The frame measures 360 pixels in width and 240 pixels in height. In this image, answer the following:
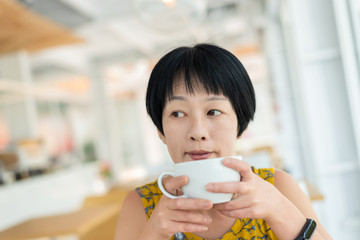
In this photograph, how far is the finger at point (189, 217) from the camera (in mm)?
742

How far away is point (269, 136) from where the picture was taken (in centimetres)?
1556

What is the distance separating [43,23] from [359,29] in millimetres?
4050

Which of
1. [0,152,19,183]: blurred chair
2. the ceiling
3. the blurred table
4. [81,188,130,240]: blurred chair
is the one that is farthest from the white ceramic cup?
[0,152,19,183]: blurred chair

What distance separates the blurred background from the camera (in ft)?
8.90

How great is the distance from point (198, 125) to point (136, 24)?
7.28 m

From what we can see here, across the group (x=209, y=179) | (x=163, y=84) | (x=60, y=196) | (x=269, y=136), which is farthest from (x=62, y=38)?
(x=269, y=136)

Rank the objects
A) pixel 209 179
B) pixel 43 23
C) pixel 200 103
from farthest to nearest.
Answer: pixel 43 23
pixel 200 103
pixel 209 179

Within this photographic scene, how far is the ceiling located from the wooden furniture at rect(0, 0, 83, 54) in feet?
0.47

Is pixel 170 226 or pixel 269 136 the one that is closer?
pixel 170 226

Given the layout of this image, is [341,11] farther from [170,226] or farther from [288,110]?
[288,110]

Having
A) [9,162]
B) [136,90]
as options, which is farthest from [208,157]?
[136,90]

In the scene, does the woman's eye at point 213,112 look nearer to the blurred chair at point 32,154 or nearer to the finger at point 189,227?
the finger at point 189,227

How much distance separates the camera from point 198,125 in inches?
34.6

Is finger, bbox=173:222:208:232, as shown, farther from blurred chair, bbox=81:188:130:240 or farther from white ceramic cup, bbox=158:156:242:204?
blurred chair, bbox=81:188:130:240
